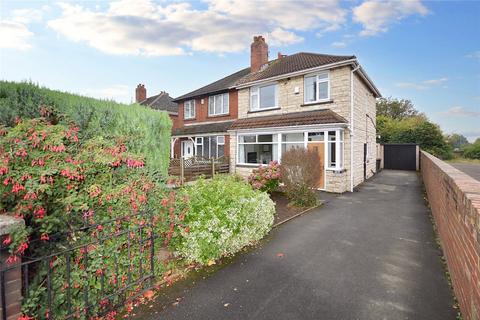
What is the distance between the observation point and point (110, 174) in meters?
3.39

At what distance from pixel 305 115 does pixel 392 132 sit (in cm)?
2130

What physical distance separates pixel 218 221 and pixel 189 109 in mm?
18818

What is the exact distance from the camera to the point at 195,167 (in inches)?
580

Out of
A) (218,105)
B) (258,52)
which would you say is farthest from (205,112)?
(258,52)

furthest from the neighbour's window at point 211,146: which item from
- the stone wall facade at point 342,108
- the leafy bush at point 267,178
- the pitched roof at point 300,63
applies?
the leafy bush at point 267,178

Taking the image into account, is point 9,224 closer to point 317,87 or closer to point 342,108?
point 342,108

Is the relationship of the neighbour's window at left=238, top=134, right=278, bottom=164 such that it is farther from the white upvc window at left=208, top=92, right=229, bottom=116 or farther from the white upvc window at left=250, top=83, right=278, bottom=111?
the white upvc window at left=208, top=92, right=229, bottom=116

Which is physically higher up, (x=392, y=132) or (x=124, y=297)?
(x=392, y=132)

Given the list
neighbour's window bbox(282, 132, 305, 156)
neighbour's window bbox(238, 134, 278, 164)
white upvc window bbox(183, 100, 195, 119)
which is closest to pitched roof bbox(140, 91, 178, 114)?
white upvc window bbox(183, 100, 195, 119)

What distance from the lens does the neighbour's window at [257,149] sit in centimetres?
1439

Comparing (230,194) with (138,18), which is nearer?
(230,194)

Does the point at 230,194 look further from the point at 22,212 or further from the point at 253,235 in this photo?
the point at 22,212

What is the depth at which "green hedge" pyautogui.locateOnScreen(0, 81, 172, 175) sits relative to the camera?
11.1 feet

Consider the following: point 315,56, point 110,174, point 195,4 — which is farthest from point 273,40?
point 110,174
